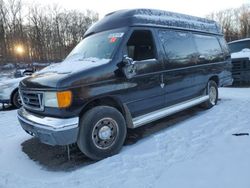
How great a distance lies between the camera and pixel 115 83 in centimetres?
376

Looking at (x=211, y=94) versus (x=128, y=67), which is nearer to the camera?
(x=128, y=67)

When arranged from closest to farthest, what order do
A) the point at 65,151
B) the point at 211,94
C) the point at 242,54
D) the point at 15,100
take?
the point at 65,151 → the point at 211,94 → the point at 15,100 → the point at 242,54

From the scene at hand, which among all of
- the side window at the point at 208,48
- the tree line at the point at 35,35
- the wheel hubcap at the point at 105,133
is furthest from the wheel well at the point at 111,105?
the tree line at the point at 35,35

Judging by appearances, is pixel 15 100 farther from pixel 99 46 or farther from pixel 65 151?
pixel 99 46

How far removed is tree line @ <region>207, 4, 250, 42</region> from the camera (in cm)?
4978

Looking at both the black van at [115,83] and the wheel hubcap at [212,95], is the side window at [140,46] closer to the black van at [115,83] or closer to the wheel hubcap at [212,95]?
the black van at [115,83]

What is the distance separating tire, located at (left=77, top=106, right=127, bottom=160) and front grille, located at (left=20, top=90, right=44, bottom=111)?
669mm

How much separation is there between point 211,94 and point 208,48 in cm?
123

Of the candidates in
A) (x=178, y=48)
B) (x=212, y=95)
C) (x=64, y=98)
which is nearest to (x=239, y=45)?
(x=212, y=95)

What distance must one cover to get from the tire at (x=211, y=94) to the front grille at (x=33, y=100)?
4.24 meters

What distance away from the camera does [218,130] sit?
4473 millimetres

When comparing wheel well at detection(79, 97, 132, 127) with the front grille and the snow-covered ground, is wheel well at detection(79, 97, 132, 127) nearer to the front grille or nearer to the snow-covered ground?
the snow-covered ground

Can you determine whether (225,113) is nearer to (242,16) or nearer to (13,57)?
(13,57)

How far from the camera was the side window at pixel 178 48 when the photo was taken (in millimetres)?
4714
